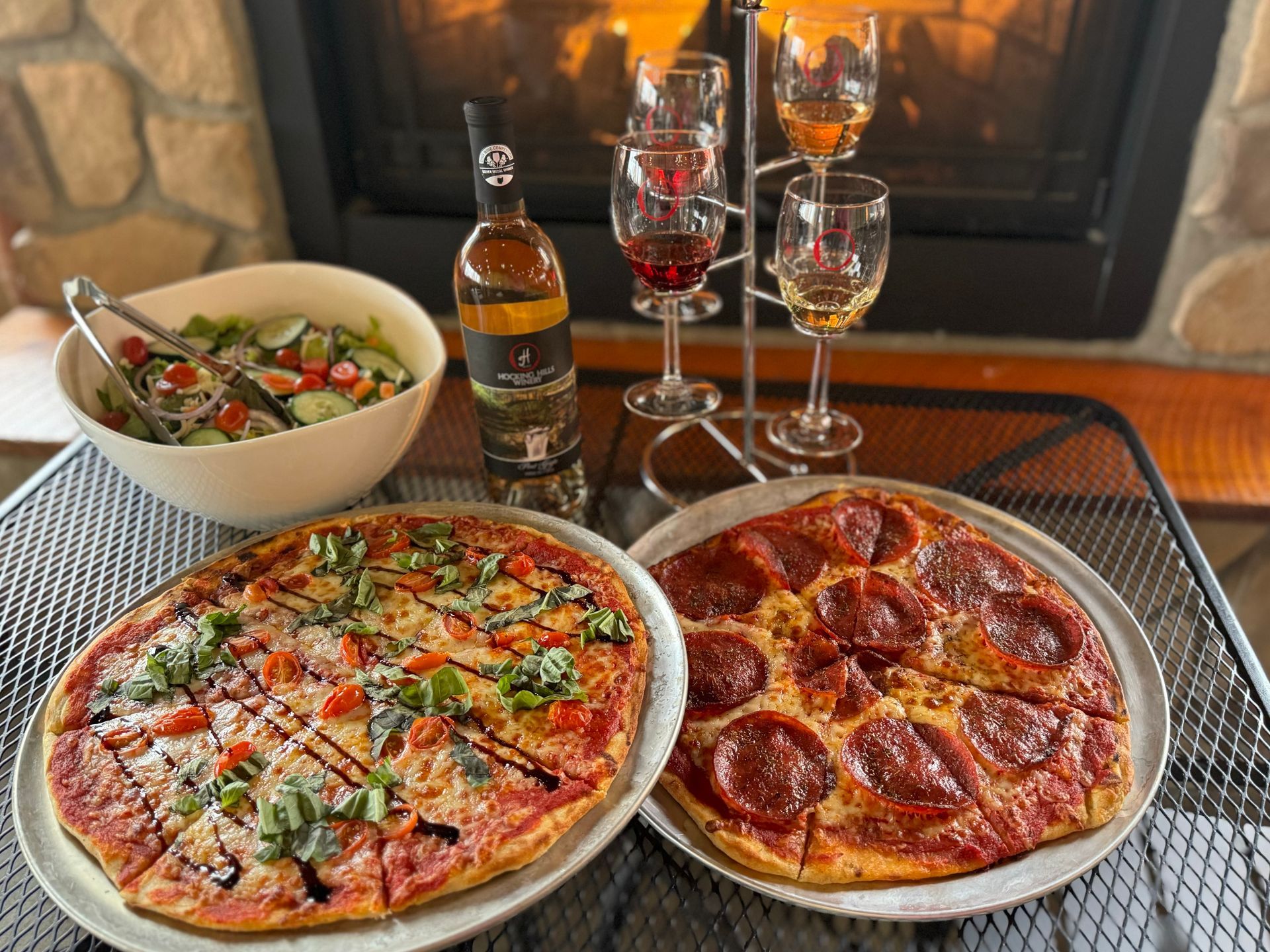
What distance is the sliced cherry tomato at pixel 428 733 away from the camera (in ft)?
3.16

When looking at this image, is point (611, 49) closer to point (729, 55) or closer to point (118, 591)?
point (729, 55)

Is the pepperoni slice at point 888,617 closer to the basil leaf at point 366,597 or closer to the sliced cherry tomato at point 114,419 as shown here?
the basil leaf at point 366,597

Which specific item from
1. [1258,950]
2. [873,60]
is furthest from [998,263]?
[1258,950]

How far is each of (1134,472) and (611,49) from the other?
4.39 feet

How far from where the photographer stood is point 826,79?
1355 millimetres

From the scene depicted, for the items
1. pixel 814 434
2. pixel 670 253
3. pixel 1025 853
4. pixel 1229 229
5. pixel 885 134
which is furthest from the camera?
pixel 885 134

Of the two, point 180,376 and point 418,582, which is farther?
point 180,376

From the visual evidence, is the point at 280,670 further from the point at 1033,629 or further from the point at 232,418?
the point at 1033,629

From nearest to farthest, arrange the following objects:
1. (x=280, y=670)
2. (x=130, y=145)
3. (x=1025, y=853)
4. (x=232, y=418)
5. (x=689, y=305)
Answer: (x=1025, y=853), (x=280, y=670), (x=232, y=418), (x=689, y=305), (x=130, y=145)

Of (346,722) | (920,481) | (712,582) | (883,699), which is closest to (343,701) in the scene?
(346,722)

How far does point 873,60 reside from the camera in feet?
4.43

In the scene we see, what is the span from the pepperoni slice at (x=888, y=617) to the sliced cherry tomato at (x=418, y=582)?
0.53 meters

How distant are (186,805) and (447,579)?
1.23 feet

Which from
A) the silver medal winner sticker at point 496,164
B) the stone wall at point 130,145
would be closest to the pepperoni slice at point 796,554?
the silver medal winner sticker at point 496,164
